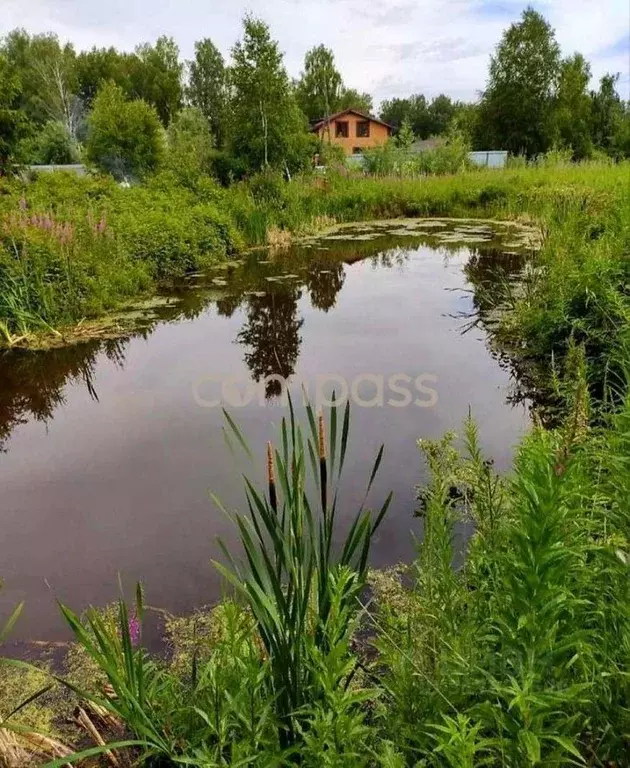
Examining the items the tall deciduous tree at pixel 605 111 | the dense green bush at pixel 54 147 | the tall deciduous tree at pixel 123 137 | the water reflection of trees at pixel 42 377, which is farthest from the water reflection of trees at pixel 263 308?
the tall deciduous tree at pixel 605 111

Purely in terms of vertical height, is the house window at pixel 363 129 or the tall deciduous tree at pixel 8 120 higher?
the house window at pixel 363 129

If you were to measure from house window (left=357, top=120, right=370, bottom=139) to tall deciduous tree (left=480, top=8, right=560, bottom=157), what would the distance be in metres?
13.9

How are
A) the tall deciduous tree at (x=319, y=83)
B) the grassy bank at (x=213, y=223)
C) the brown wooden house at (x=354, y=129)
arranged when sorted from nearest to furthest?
the grassy bank at (x=213, y=223) < the tall deciduous tree at (x=319, y=83) < the brown wooden house at (x=354, y=129)

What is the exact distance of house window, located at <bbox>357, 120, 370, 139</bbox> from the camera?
42.0 metres

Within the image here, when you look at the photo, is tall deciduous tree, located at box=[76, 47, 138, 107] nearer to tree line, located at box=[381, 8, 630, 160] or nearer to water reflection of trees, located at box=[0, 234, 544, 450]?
tree line, located at box=[381, 8, 630, 160]

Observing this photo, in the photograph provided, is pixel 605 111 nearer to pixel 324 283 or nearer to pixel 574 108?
pixel 574 108

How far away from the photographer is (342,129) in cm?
4138

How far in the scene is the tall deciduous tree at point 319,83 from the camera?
3797 centimetres

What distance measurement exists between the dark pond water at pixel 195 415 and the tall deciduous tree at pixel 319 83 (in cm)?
3525

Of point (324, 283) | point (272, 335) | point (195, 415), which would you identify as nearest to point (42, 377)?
point (195, 415)

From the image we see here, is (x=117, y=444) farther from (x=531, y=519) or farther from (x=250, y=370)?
(x=531, y=519)

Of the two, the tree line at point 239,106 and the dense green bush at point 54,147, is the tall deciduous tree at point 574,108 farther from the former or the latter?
the dense green bush at point 54,147

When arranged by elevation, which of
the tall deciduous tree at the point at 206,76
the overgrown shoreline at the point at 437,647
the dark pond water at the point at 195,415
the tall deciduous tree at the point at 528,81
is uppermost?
the tall deciduous tree at the point at 206,76

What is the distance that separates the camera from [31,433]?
12.9 feet
